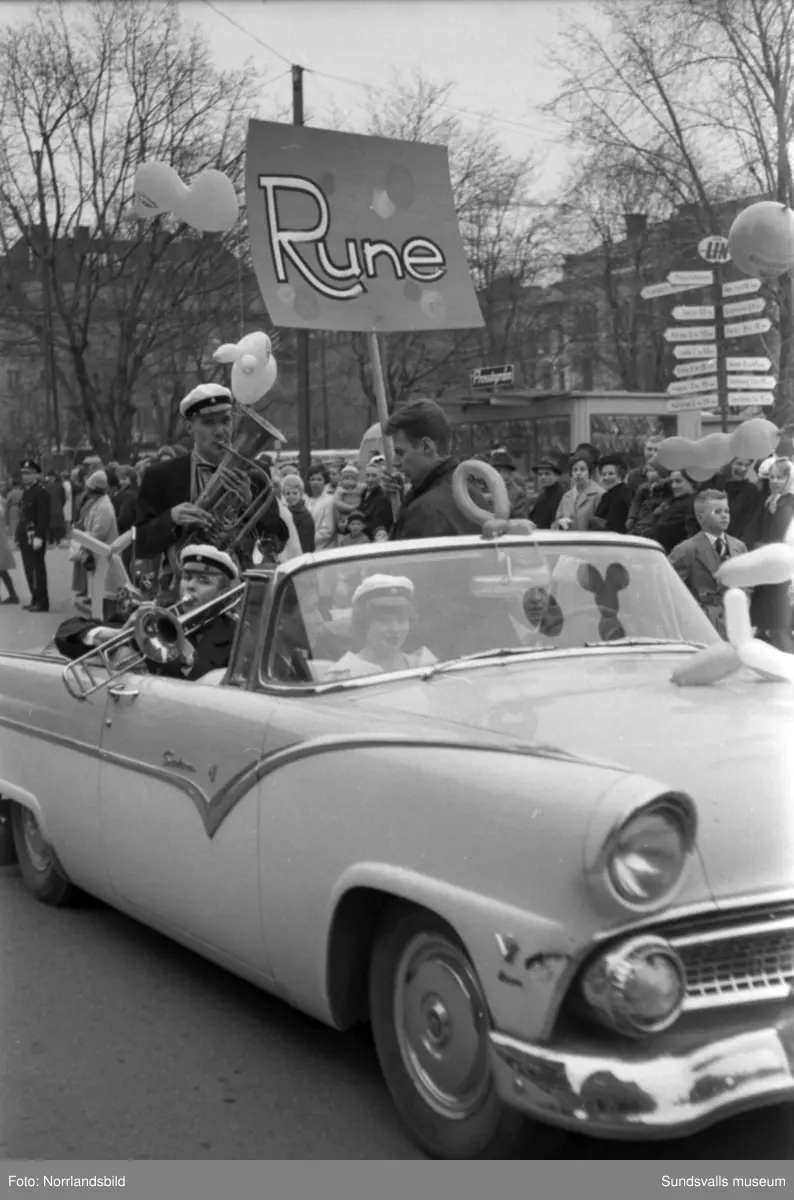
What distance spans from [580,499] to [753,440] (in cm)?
389

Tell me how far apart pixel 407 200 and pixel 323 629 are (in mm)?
3652

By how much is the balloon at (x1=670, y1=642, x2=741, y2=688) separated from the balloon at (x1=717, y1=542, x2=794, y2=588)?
8.3 inches

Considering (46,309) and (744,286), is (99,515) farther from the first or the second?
(46,309)

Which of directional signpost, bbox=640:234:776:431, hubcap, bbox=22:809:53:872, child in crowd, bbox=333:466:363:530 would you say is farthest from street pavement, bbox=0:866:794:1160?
child in crowd, bbox=333:466:363:530

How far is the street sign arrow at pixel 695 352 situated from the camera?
10.7 m

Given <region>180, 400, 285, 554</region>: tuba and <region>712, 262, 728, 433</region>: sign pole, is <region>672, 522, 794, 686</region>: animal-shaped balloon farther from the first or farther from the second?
<region>712, 262, 728, 433</region>: sign pole

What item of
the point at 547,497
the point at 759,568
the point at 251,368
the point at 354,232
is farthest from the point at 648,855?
the point at 547,497

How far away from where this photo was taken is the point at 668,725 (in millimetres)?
3275

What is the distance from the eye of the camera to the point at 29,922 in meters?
5.21

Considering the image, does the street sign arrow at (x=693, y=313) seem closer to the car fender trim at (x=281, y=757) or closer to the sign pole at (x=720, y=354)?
the sign pole at (x=720, y=354)

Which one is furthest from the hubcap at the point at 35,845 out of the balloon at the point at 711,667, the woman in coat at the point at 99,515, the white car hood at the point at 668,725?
the woman in coat at the point at 99,515

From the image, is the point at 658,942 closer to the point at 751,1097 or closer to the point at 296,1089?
the point at 751,1097

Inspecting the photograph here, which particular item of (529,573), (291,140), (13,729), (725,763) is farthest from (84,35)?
(725,763)

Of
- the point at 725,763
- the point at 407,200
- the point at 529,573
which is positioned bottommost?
the point at 725,763
